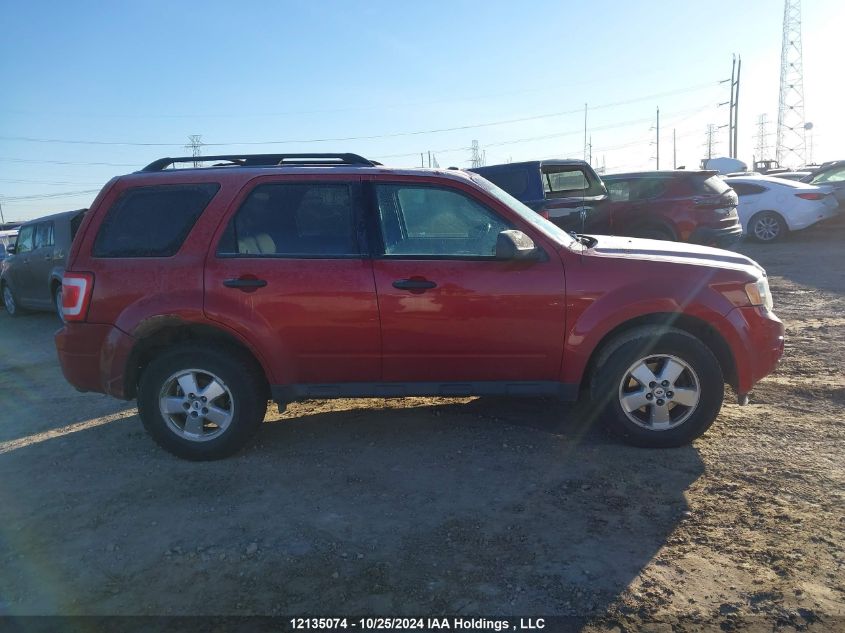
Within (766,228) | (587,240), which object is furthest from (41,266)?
(766,228)

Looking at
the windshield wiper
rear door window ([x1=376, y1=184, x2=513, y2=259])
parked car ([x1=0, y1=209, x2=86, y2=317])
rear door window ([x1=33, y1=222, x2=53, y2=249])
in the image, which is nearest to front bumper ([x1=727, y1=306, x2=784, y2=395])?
the windshield wiper

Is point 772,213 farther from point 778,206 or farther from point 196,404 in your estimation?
point 196,404

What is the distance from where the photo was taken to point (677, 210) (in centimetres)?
1011

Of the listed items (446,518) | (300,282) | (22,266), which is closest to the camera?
(446,518)

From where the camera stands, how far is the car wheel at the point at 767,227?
1419 cm

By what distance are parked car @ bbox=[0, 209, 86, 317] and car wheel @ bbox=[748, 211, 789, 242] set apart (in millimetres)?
13778

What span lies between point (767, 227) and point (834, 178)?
7.17 ft

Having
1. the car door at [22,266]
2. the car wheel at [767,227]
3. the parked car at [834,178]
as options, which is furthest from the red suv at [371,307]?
the parked car at [834,178]

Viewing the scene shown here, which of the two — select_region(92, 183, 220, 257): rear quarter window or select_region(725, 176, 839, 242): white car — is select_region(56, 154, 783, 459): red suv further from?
select_region(725, 176, 839, 242): white car

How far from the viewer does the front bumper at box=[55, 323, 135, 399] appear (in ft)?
13.4

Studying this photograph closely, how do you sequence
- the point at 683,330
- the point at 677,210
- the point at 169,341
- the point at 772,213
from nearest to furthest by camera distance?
the point at 683,330
the point at 169,341
the point at 677,210
the point at 772,213

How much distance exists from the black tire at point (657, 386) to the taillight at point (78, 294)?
3.33 meters

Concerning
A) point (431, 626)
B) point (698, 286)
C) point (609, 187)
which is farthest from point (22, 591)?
point (609, 187)

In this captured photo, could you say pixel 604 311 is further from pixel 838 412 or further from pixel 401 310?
pixel 838 412
